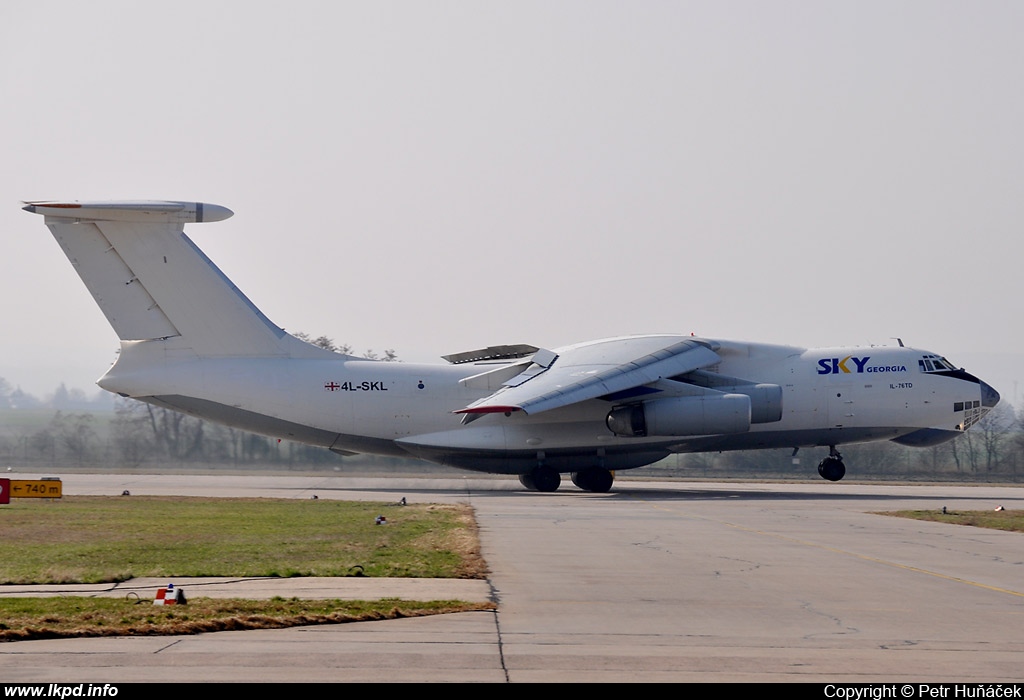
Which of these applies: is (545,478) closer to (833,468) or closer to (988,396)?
(833,468)

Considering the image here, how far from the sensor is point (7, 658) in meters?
7.09

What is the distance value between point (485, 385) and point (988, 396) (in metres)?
14.2

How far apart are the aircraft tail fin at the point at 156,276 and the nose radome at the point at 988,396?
19.8 metres

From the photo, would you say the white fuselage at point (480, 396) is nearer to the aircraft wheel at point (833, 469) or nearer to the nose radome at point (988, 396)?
the nose radome at point (988, 396)

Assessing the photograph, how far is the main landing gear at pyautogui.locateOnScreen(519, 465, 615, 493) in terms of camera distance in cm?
2986

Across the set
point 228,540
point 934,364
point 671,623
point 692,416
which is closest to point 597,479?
point 692,416

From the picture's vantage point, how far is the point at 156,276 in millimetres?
28422

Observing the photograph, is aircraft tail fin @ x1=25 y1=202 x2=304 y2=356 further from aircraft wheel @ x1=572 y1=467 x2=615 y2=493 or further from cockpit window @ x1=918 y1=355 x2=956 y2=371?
cockpit window @ x1=918 y1=355 x2=956 y2=371

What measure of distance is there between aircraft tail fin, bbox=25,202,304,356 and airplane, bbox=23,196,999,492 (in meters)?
0.04

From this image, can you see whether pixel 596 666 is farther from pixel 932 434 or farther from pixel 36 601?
pixel 932 434

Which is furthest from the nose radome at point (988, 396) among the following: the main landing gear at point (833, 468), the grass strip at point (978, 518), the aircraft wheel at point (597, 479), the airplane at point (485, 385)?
the aircraft wheel at point (597, 479)

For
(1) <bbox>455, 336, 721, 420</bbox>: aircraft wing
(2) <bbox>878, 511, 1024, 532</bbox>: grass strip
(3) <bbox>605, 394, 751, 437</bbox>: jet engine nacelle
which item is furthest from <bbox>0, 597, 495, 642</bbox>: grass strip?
(3) <bbox>605, 394, 751, 437</bbox>: jet engine nacelle

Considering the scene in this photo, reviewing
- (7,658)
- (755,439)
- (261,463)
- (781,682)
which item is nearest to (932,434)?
(755,439)

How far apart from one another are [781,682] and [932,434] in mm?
26397
